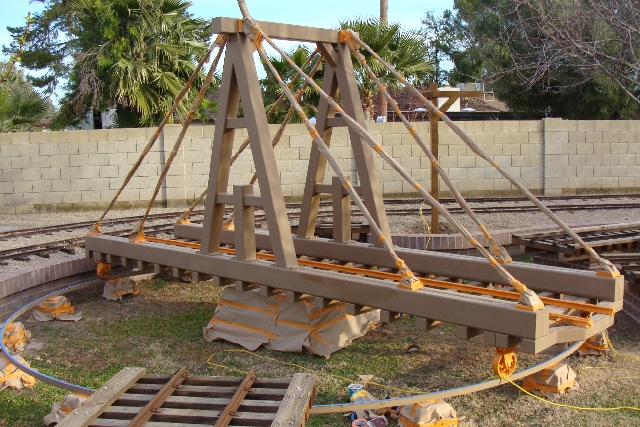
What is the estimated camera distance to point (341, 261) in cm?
720

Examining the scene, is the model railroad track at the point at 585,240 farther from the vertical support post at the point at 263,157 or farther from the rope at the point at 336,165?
the vertical support post at the point at 263,157

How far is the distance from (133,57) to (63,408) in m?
14.5

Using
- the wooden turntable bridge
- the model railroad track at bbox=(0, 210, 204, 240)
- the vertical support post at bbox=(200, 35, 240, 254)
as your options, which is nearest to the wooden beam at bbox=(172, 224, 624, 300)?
the wooden turntable bridge

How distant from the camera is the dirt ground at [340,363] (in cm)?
508

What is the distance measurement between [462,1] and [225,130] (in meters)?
33.4

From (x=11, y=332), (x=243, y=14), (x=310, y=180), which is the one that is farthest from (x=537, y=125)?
(x=11, y=332)

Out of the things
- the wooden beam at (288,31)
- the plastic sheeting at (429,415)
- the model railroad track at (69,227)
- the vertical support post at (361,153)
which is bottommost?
the plastic sheeting at (429,415)

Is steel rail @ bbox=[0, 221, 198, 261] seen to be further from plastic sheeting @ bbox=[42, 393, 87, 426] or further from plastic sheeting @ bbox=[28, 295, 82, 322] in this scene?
plastic sheeting @ bbox=[42, 393, 87, 426]

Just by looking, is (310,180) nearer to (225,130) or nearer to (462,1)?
(225,130)

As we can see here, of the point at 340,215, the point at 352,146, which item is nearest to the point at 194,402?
the point at 340,215

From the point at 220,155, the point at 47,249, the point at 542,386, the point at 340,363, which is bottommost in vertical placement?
the point at 340,363

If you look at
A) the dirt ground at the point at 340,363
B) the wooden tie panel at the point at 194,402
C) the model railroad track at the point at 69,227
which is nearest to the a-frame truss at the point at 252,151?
the dirt ground at the point at 340,363

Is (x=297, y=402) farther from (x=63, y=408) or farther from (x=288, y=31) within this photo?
(x=288, y=31)

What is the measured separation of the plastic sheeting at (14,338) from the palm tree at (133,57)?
11370mm
